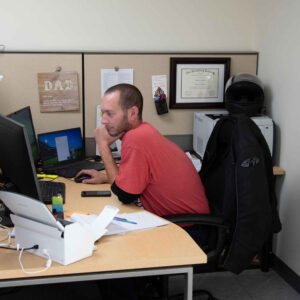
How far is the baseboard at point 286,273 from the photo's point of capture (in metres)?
2.49

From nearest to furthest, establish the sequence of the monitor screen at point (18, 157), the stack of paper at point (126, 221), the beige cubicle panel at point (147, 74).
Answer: the monitor screen at point (18, 157)
the stack of paper at point (126, 221)
the beige cubicle panel at point (147, 74)

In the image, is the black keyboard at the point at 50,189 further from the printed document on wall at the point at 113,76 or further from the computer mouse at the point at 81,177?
the printed document on wall at the point at 113,76

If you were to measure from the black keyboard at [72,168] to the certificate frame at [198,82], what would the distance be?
656mm

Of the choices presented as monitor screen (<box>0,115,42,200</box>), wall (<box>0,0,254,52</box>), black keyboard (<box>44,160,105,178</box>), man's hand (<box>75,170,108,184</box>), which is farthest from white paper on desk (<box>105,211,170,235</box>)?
wall (<box>0,0,254,52</box>)

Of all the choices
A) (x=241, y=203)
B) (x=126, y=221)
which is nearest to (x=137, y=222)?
(x=126, y=221)

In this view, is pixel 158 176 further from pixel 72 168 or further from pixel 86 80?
pixel 86 80

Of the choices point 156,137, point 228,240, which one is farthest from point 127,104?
point 228,240

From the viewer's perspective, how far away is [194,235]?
1900 millimetres

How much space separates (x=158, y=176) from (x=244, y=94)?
42.4 inches

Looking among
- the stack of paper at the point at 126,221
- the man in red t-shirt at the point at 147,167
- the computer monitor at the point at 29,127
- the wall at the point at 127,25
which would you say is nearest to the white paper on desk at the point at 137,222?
the stack of paper at the point at 126,221

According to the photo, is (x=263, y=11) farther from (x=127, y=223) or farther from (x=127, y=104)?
(x=127, y=223)

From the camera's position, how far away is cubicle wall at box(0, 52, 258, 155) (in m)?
2.66

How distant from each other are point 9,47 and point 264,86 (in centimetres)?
165

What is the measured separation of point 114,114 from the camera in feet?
6.66
